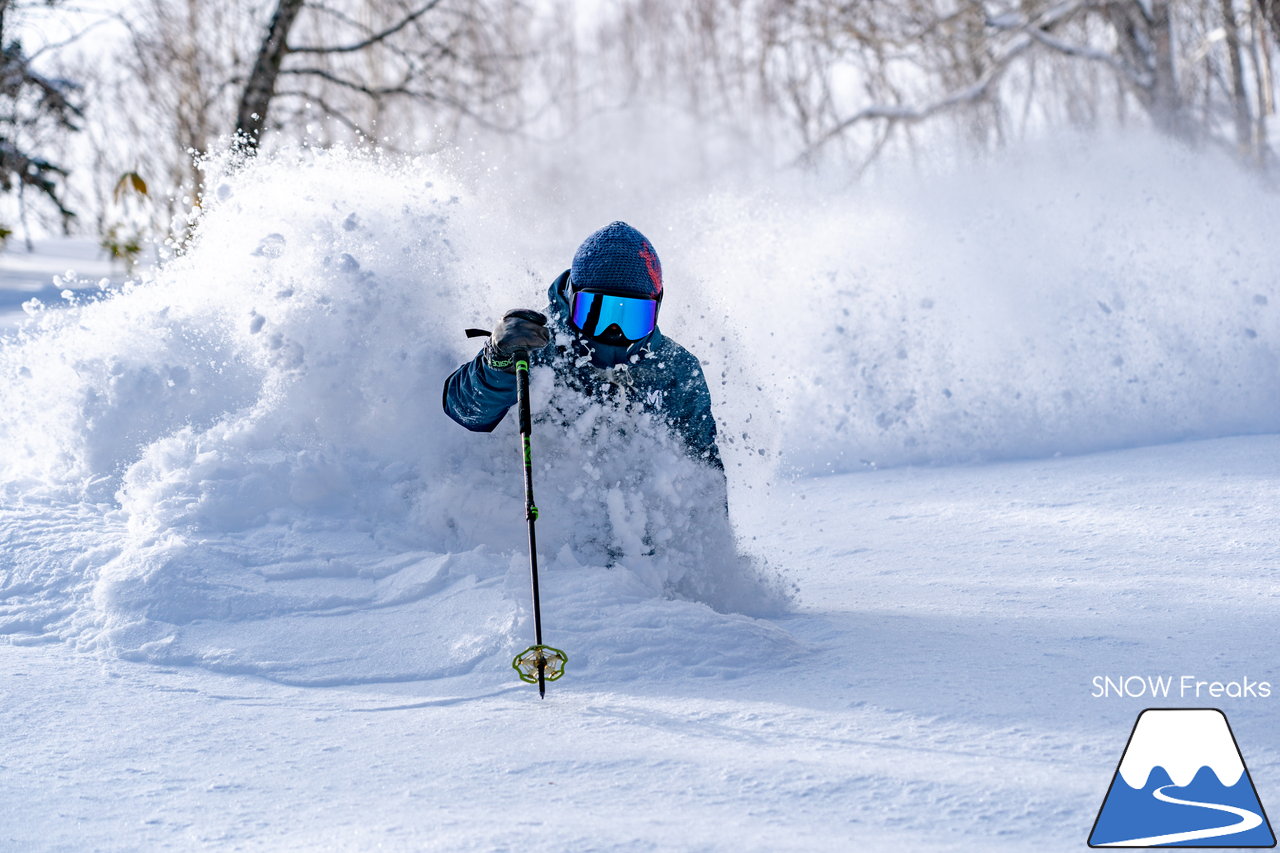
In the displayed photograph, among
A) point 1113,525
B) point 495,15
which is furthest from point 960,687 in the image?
point 495,15

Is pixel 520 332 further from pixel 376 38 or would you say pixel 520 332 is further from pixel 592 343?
pixel 376 38

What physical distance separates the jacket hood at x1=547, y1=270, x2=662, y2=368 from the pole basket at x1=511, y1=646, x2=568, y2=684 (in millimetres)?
886

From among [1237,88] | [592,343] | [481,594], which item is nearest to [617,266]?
[592,343]

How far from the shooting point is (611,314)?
3160mm

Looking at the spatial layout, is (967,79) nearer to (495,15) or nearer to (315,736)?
(495,15)

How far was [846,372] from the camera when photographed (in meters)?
6.69

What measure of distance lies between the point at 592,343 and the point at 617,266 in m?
0.24

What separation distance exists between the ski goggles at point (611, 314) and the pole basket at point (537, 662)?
35.6 inches

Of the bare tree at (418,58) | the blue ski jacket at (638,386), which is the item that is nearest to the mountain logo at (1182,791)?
the blue ski jacket at (638,386)

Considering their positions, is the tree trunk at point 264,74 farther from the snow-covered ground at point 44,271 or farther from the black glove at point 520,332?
the black glove at point 520,332

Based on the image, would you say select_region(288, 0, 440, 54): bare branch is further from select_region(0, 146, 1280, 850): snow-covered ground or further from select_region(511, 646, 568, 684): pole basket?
select_region(511, 646, 568, 684): pole basket

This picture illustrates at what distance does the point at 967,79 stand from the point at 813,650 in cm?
1540

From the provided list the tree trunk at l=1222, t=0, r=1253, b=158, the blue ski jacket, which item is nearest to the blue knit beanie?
the blue ski jacket

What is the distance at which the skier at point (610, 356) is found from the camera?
3.11 m
